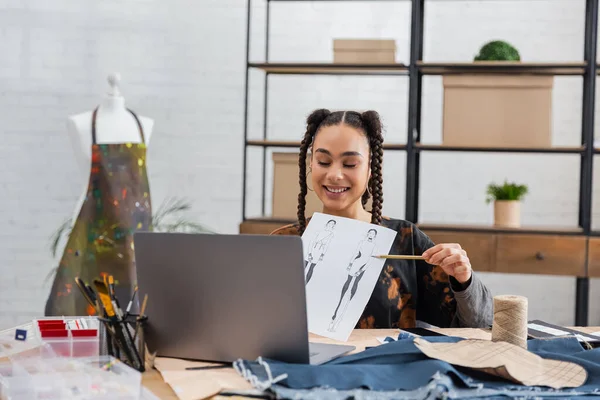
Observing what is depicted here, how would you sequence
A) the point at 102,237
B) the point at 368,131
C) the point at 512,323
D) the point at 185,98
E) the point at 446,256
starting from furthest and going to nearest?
the point at 185,98 < the point at 102,237 < the point at 368,131 < the point at 446,256 < the point at 512,323

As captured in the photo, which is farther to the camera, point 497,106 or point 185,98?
point 185,98

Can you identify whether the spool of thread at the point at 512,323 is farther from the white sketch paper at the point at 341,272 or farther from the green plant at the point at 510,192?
the green plant at the point at 510,192

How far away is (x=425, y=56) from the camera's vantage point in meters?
4.28

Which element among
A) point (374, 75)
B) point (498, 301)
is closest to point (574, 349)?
point (498, 301)

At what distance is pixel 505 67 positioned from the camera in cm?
345

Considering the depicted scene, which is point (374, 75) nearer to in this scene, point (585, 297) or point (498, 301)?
point (585, 297)

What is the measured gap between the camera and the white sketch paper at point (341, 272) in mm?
1588

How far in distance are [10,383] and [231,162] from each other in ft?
10.9

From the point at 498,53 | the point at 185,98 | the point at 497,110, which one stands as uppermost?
the point at 498,53

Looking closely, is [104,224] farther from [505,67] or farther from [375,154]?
[505,67]

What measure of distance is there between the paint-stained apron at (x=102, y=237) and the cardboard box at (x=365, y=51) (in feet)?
4.07

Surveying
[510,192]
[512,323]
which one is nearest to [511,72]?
[510,192]

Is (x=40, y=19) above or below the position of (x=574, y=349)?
above

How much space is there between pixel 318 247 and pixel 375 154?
447 mm
